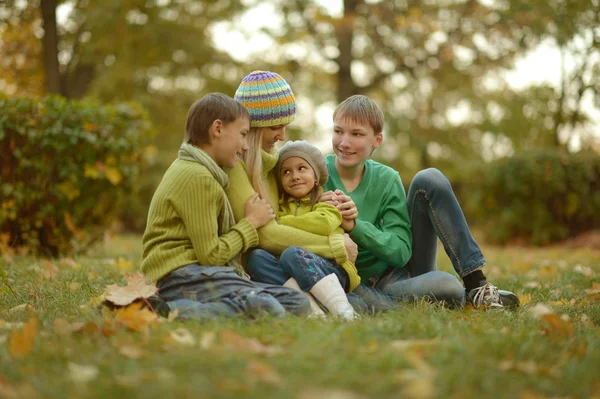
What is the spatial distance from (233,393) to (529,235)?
9074mm

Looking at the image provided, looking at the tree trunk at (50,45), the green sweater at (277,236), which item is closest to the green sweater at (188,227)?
the green sweater at (277,236)

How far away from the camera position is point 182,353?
83.1 inches

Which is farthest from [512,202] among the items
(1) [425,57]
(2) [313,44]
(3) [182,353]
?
(3) [182,353]

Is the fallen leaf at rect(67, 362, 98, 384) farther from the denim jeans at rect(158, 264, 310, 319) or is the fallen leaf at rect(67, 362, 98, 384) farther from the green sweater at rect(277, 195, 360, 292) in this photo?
the green sweater at rect(277, 195, 360, 292)

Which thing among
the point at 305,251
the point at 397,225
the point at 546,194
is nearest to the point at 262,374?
the point at 305,251

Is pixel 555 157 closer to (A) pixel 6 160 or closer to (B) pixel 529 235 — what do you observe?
(B) pixel 529 235

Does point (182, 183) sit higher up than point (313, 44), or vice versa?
point (313, 44)

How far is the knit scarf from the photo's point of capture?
304 cm

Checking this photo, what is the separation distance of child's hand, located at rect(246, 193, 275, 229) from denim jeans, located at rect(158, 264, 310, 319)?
27 cm

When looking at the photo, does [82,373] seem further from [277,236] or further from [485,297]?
[485,297]

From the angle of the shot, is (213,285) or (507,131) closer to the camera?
(213,285)

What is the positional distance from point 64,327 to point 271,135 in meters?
1.49

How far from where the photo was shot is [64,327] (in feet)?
8.07

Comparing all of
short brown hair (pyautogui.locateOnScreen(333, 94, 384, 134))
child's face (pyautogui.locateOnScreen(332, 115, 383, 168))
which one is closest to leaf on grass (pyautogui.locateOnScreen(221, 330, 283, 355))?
child's face (pyautogui.locateOnScreen(332, 115, 383, 168))
